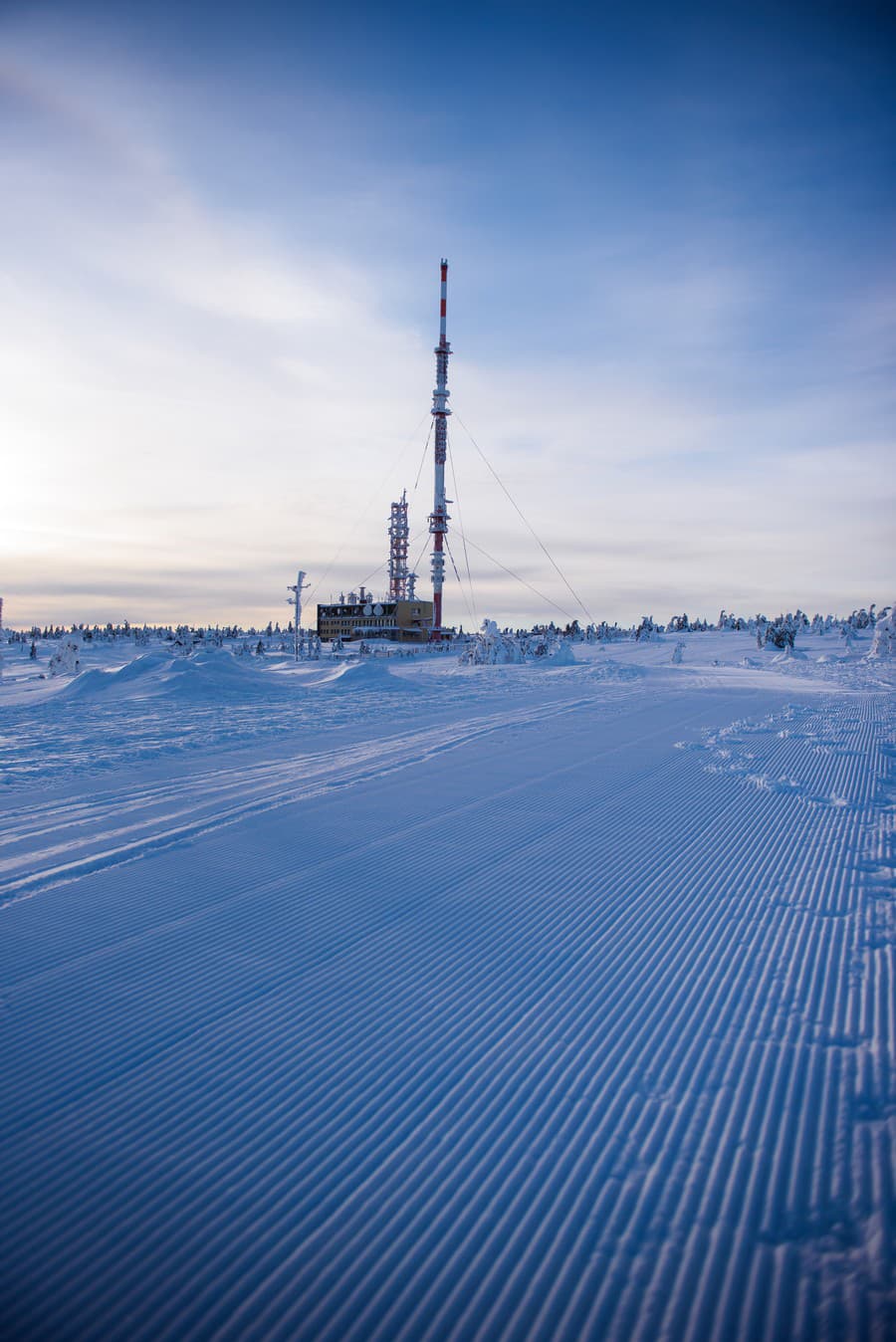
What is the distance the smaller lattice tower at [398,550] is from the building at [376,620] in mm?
5996

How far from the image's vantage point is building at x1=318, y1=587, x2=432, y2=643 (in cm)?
5676

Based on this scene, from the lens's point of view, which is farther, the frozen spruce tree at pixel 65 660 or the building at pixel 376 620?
the building at pixel 376 620

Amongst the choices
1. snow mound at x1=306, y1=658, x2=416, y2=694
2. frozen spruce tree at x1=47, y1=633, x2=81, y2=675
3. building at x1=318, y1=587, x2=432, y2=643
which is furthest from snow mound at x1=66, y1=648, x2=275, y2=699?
building at x1=318, y1=587, x2=432, y2=643

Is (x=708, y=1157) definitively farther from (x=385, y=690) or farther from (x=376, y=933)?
(x=385, y=690)

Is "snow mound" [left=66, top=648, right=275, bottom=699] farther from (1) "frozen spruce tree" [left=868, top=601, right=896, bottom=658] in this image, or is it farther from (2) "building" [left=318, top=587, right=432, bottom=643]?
(2) "building" [left=318, top=587, right=432, bottom=643]

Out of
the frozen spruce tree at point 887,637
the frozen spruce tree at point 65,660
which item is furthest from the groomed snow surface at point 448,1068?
the frozen spruce tree at point 887,637

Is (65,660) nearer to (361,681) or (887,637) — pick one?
(361,681)

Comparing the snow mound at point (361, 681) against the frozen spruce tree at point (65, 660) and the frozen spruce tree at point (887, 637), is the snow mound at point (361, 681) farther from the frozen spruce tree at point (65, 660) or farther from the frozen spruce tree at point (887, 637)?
the frozen spruce tree at point (887, 637)

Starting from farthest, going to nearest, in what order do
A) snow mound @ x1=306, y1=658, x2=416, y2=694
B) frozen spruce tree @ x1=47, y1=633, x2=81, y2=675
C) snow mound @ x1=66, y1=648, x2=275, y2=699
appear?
frozen spruce tree @ x1=47, y1=633, x2=81, y2=675 → snow mound @ x1=306, y1=658, x2=416, y2=694 → snow mound @ x1=66, y1=648, x2=275, y2=699

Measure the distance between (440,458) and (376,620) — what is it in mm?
16168

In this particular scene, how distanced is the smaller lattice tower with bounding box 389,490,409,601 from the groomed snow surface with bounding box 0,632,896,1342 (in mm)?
62025

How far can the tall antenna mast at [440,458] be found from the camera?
160 ft

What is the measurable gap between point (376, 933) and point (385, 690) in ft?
55.5

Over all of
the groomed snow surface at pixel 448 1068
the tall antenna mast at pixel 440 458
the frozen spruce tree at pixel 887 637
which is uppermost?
the tall antenna mast at pixel 440 458
